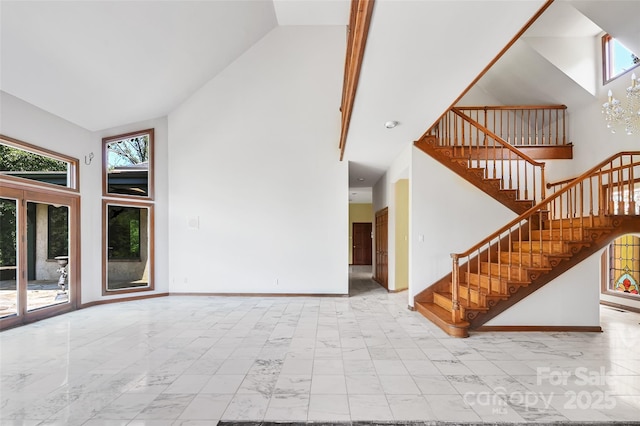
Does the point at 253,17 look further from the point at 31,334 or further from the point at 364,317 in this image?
the point at 31,334

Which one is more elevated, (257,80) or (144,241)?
(257,80)

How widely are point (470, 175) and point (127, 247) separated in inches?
266

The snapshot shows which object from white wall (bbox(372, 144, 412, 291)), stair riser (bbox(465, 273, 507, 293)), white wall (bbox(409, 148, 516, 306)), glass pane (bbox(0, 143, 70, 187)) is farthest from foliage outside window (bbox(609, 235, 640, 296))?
glass pane (bbox(0, 143, 70, 187))

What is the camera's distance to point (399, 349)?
3918 mm

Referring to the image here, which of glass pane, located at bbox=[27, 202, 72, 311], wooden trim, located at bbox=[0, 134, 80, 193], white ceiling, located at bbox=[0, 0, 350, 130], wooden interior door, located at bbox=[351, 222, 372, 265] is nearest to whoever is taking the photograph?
white ceiling, located at bbox=[0, 0, 350, 130]

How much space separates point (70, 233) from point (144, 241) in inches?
57.0

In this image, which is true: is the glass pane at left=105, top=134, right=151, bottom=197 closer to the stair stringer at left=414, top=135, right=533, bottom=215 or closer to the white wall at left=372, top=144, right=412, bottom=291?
the white wall at left=372, top=144, right=412, bottom=291

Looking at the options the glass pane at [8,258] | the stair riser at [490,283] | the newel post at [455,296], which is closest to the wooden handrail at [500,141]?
the stair riser at [490,283]

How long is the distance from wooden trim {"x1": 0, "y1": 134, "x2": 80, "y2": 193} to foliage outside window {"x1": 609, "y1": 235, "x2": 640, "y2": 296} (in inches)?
397

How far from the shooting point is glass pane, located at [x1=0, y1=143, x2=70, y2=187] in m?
4.94

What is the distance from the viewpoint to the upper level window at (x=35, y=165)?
4.92m

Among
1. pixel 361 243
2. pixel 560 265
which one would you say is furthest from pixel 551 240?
pixel 361 243

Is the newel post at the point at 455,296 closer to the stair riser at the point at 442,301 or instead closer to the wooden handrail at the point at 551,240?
the wooden handrail at the point at 551,240

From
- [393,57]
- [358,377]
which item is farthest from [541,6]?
[358,377]
